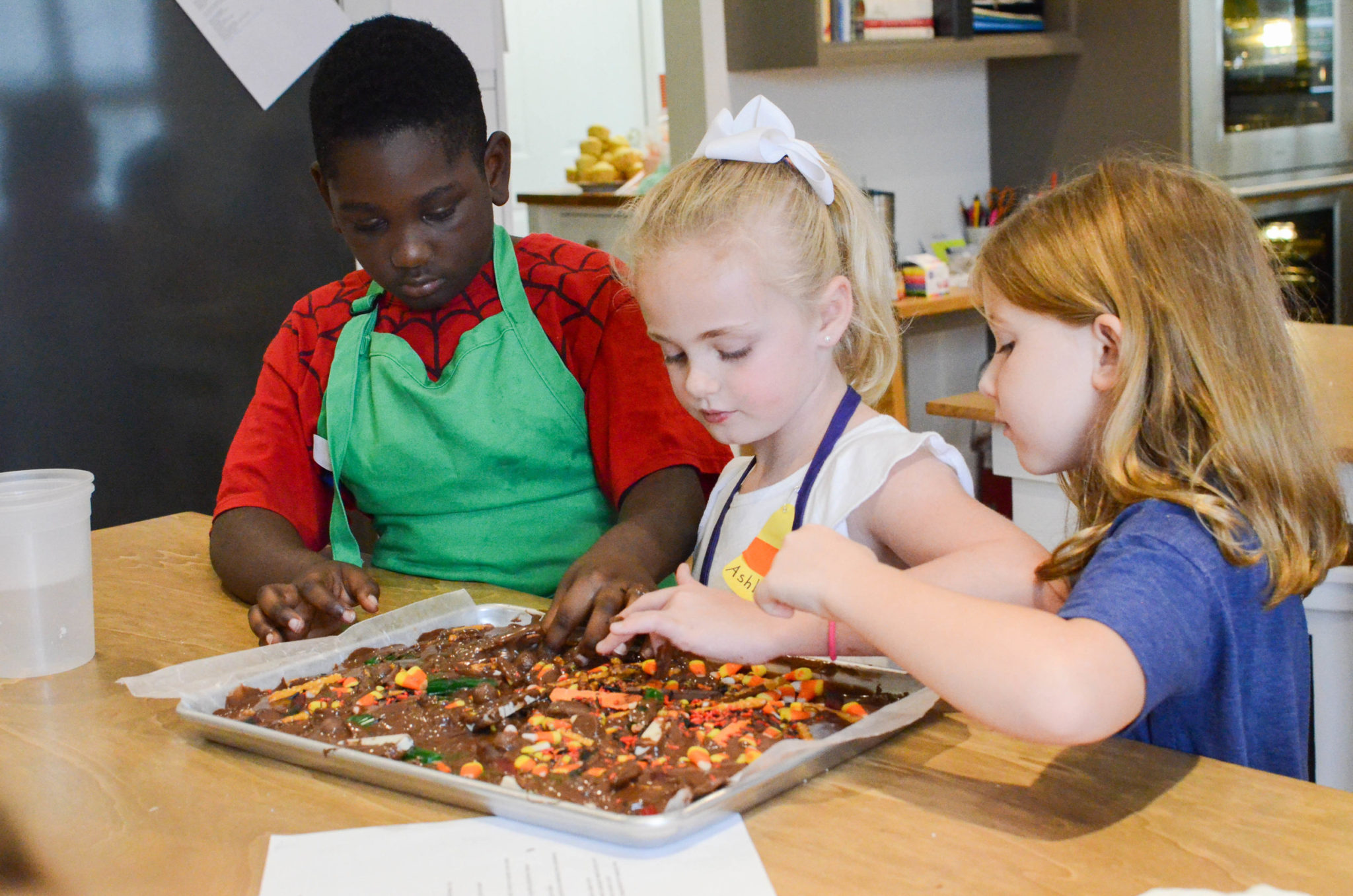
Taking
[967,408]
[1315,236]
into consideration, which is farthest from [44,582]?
[1315,236]

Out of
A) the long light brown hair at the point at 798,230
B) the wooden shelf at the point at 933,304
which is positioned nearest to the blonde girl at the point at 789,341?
the long light brown hair at the point at 798,230

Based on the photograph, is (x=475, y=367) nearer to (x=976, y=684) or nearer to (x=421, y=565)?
(x=421, y=565)

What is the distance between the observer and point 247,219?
2494 mm

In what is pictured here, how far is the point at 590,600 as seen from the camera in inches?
45.9

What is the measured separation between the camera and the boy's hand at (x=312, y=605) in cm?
127

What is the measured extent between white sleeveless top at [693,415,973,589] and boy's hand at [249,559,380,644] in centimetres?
39

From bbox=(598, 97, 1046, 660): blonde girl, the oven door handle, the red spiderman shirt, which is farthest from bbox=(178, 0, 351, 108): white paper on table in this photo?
the oven door handle

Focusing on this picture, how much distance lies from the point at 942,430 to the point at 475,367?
9.34 feet

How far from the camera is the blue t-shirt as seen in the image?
32.5 inches

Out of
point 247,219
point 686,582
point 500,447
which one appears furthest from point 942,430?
point 686,582

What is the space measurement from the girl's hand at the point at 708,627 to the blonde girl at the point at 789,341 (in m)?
0.04

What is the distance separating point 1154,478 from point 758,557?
1.40ft

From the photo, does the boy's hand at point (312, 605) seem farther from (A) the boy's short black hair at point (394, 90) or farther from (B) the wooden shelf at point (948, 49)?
(B) the wooden shelf at point (948, 49)

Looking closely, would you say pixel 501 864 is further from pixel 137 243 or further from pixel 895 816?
pixel 137 243
